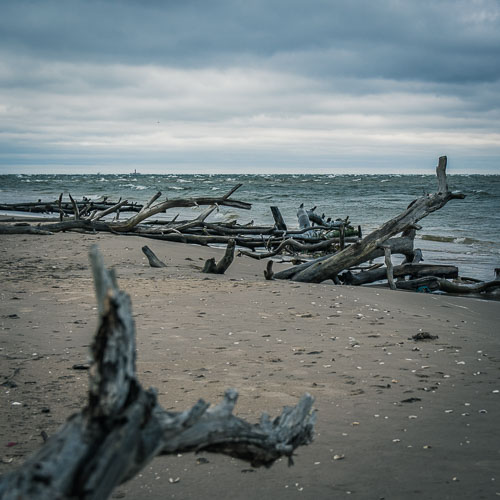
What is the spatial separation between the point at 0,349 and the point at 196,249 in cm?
945

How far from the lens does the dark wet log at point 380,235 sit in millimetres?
9688

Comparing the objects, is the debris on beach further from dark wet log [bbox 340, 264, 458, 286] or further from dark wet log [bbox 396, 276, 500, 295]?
dark wet log [bbox 340, 264, 458, 286]

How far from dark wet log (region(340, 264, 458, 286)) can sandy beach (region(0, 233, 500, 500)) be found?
141cm

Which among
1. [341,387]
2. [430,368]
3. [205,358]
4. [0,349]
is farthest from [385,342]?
[0,349]

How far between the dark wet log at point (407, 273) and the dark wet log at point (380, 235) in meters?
0.80

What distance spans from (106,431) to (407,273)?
395 inches

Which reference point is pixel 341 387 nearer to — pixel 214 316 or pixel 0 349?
pixel 214 316

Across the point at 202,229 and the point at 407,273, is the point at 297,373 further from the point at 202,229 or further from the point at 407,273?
the point at 202,229

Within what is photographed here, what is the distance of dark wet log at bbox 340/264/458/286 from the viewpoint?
1105cm

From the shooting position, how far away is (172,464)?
351 cm

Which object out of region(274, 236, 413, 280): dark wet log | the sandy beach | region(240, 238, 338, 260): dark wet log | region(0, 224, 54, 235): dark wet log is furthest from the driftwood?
region(0, 224, 54, 235): dark wet log

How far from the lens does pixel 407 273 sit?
Answer: 36.5 feet

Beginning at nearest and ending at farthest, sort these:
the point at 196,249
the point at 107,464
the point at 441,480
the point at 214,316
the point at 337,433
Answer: the point at 107,464
the point at 441,480
the point at 337,433
the point at 214,316
the point at 196,249

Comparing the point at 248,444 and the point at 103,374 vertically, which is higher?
the point at 103,374
